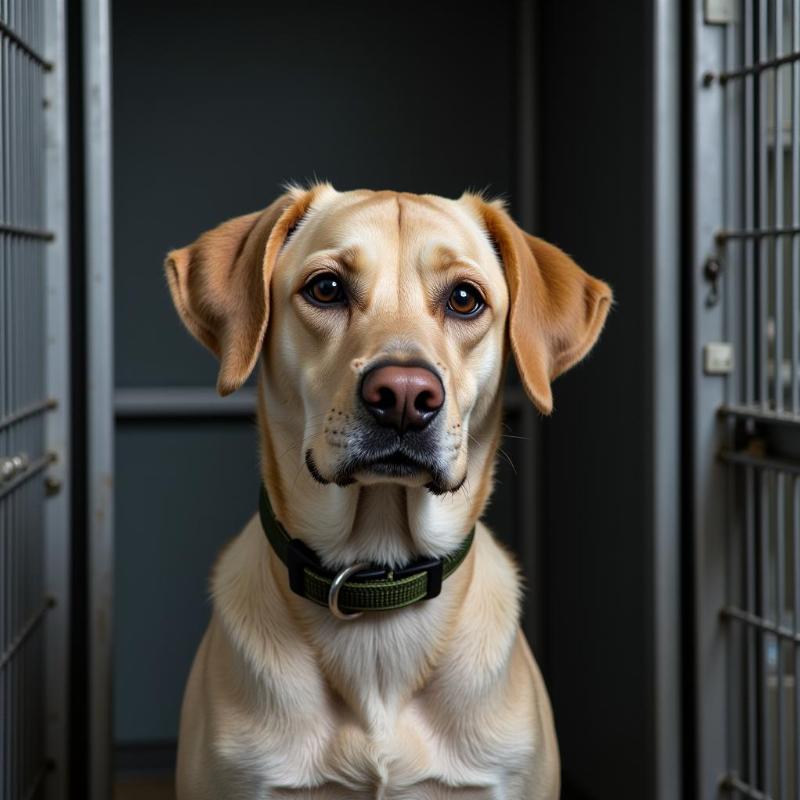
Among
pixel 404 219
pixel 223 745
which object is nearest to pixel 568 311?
pixel 404 219

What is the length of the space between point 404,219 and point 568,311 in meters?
0.31

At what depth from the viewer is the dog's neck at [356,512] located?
4.88ft

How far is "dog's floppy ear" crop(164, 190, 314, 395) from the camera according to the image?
1516mm

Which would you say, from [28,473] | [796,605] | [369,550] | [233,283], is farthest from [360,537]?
[796,605]

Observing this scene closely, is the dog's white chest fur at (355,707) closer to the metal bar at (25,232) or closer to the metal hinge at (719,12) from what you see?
the metal bar at (25,232)

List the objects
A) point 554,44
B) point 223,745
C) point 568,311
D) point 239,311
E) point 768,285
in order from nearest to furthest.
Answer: point 223,745
point 239,311
point 568,311
point 768,285
point 554,44

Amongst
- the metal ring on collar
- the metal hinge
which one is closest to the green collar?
the metal ring on collar

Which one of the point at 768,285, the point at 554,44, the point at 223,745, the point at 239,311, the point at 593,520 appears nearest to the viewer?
the point at 223,745

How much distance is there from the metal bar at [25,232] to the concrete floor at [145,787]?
1494mm

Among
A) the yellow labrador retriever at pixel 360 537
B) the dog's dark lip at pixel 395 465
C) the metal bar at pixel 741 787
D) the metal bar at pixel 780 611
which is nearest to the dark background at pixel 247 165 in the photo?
the metal bar at pixel 741 787

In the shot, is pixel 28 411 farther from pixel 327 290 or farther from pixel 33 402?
pixel 327 290

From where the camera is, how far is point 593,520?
8.29ft

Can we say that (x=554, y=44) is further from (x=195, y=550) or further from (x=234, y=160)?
(x=195, y=550)

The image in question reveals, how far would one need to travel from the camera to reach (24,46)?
5.96 ft
